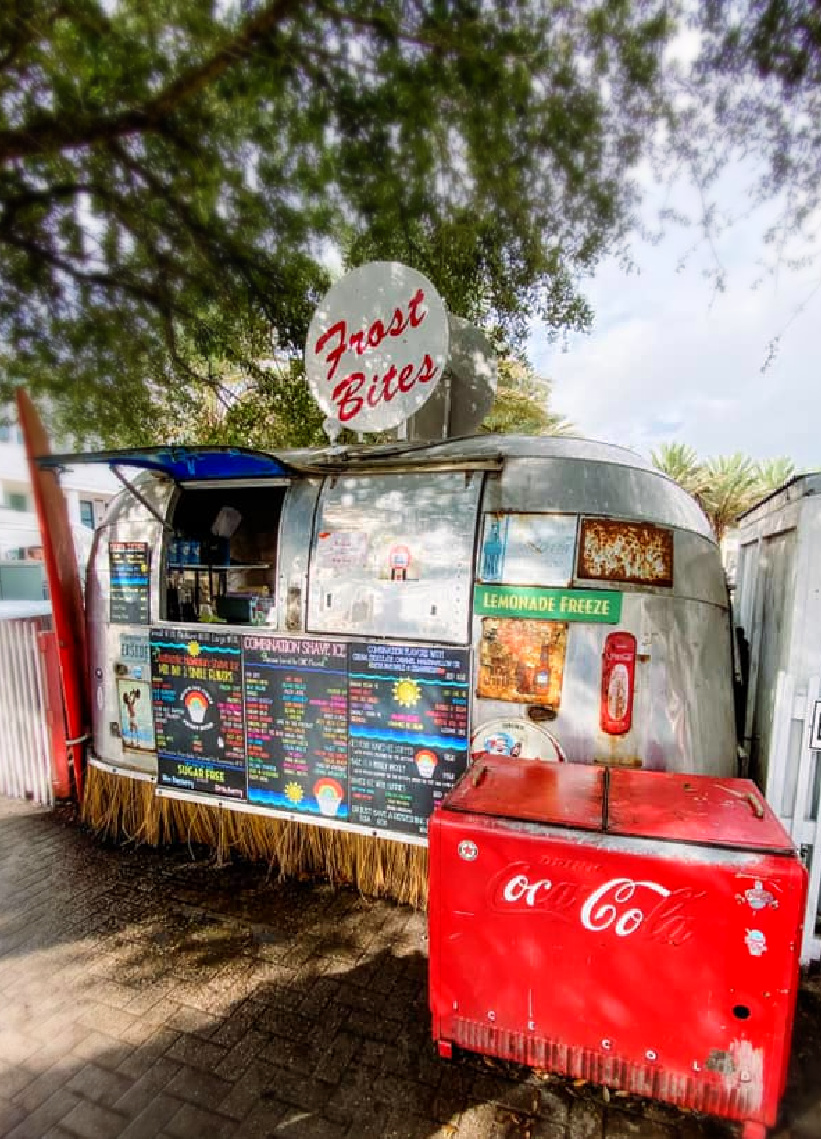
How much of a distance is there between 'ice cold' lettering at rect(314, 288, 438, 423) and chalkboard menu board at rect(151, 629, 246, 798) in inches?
73.5

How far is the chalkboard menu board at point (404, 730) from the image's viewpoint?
11.4ft

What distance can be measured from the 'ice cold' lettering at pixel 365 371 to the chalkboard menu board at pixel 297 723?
173 centimetres

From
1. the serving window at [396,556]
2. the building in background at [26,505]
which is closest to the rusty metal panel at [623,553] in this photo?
the serving window at [396,556]

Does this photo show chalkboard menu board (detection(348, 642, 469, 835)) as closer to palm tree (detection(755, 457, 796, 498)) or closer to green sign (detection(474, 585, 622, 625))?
green sign (detection(474, 585, 622, 625))

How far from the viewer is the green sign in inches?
128

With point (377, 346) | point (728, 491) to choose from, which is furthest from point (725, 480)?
point (377, 346)

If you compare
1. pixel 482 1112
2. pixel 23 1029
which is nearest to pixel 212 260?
pixel 23 1029

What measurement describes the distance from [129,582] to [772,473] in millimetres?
24604

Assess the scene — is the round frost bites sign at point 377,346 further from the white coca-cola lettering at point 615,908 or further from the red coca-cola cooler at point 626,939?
the white coca-cola lettering at point 615,908

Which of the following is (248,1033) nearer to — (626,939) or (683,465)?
(626,939)

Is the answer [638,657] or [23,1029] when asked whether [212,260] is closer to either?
[638,657]

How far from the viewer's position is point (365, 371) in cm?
418

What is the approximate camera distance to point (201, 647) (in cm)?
411

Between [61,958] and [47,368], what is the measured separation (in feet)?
19.0
